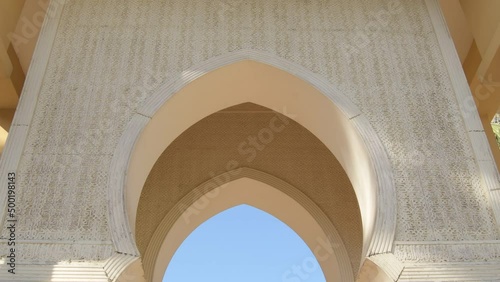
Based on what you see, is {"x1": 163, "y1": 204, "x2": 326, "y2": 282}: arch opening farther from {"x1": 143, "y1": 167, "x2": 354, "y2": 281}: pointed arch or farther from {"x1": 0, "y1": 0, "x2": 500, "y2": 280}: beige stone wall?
{"x1": 0, "y1": 0, "x2": 500, "y2": 280}: beige stone wall

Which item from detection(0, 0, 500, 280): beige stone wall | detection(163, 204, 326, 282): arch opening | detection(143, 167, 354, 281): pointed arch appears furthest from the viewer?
detection(163, 204, 326, 282): arch opening

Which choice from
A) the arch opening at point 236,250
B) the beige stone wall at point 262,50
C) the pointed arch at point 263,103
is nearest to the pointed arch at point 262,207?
the pointed arch at point 263,103

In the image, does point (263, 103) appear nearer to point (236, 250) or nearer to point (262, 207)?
point (262, 207)

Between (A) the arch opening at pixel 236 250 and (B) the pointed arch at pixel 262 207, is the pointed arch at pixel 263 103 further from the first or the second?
(A) the arch opening at pixel 236 250

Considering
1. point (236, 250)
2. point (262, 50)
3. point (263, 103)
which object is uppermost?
point (236, 250)

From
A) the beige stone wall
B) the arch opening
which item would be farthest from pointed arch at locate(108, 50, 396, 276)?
the arch opening

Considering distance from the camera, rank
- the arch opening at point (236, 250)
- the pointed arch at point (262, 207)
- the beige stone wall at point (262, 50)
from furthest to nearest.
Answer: the arch opening at point (236, 250) → the pointed arch at point (262, 207) → the beige stone wall at point (262, 50)

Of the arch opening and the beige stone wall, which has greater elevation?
the arch opening

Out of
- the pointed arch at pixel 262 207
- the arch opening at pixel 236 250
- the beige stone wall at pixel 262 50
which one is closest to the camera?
the beige stone wall at pixel 262 50

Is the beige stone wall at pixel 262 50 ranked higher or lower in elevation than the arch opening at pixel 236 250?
lower

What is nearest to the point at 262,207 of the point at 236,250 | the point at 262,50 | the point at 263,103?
the point at 263,103

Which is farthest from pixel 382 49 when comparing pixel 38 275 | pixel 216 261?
pixel 216 261

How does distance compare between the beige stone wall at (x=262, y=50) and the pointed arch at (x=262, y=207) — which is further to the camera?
the pointed arch at (x=262, y=207)

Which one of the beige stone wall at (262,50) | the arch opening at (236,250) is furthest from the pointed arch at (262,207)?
the arch opening at (236,250)
